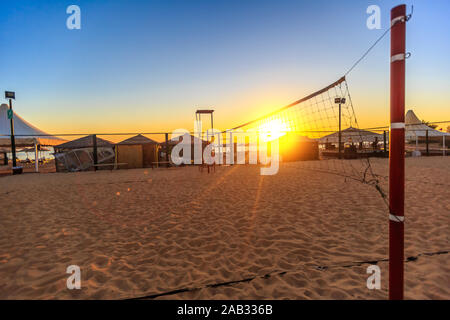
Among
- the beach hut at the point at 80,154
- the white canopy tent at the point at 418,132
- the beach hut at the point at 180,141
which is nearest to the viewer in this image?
the beach hut at the point at 80,154

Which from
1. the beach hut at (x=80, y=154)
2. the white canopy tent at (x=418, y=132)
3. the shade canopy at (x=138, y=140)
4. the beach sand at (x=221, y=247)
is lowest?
the beach sand at (x=221, y=247)

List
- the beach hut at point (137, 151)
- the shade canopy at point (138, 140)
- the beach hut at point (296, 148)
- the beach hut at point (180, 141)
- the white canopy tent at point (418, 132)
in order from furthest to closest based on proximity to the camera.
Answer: the beach hut at point (296, 148)
the white canopy tent at point (418, 132)
the beach hut at point (180, 141)
the shade canopy at point (138, 140)
the beach hut at point (137, 151)

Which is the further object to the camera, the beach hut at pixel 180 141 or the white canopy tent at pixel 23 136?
the beach hut at pixel 180 141

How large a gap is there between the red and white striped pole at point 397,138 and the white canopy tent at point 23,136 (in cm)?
1739

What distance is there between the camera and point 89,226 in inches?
152

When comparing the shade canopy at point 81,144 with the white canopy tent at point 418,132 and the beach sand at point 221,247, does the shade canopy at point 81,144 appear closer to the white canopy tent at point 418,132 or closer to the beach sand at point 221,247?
the beach sand at point 221,247

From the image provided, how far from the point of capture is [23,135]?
13.9 metres

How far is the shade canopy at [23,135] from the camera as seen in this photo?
1520cm

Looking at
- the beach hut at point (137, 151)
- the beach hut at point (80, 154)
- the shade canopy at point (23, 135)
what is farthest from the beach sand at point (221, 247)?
the shade canopy at point (23, 135)

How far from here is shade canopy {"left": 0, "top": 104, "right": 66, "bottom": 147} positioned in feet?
49.9

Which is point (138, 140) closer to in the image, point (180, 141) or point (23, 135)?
point (180, 141)

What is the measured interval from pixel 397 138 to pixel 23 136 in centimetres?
2115

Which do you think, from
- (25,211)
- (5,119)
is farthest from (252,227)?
(5,119)

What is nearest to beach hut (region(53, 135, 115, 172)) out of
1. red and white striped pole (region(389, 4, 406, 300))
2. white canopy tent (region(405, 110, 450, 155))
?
red and white striped pole (region(389, 4, 406, 300))
